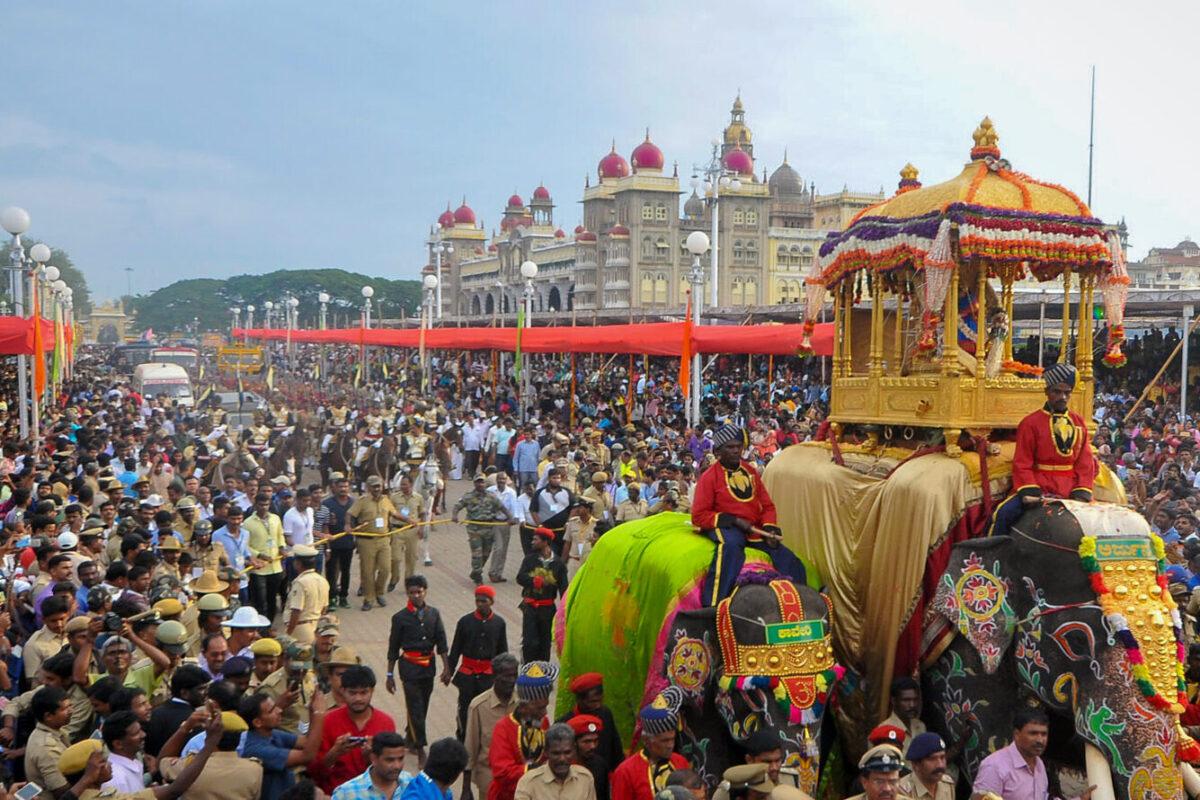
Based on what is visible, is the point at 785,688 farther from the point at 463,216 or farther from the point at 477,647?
the point at 463,216

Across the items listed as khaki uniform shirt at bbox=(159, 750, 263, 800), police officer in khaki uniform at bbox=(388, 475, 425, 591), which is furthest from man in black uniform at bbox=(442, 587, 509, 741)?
police officer in khaki uniform at bbox=(388, 475, 425, 591)

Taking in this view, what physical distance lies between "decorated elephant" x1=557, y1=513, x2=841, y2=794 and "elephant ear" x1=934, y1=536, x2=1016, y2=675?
0.62m

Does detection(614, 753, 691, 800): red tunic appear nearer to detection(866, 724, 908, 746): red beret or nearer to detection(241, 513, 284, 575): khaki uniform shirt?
detection(866, 724, 908, 746): red beret

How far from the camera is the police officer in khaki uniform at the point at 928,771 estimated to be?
514 cm

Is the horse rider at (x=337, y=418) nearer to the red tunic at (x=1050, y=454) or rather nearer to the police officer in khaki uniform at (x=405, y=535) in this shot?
the police officer in khaki uniform at (x=405, y=535)

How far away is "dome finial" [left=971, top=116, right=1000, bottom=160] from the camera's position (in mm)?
7219

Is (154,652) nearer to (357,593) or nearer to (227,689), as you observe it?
(227,689)

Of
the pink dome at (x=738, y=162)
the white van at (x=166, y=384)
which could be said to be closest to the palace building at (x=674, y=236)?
the pink dome at (x=738, y=162)

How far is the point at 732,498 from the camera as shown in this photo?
6.64m

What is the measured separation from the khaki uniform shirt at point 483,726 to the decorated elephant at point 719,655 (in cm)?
76

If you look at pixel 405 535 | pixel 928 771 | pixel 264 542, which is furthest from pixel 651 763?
pixel 405 535

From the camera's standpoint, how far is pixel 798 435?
50.6ft

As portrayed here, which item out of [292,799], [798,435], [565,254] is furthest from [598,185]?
[292,799]

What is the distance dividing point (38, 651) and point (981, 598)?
510cm
